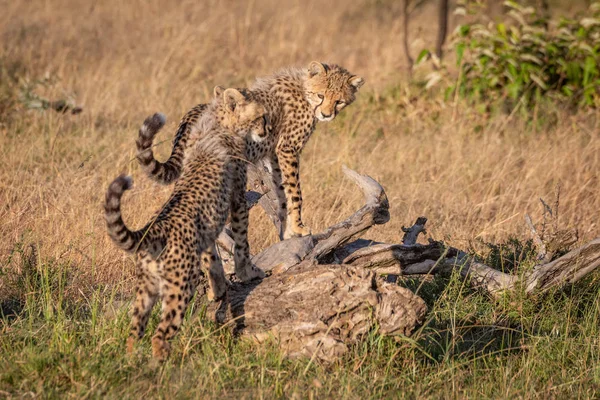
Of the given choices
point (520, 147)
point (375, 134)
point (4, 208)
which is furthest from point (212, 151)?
point (520, 147)

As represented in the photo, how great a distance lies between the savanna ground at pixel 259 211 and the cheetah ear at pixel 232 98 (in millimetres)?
841

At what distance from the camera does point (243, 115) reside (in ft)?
15.2

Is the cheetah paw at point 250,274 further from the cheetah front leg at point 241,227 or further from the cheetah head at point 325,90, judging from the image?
the cheetah head at point 325,90

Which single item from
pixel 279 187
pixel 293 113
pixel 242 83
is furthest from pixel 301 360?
pixel 242 83

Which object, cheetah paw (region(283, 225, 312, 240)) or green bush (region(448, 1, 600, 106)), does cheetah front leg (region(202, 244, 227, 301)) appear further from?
green bush (region(448, 1, 600, 106))

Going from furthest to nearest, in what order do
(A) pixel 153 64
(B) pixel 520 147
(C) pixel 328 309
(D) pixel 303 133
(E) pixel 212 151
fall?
(A) pixel 153 64
(B) pixel 520 147
(D) pixel 303 133
(E) pixel 212 151
(C) pixel 328 309

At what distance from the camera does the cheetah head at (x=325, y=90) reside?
5449 millimetres

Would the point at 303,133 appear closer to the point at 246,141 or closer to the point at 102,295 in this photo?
the point at 246,141

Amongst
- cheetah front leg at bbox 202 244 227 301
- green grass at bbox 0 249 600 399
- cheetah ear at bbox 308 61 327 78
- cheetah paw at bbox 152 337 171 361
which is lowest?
green grass at bbox 0 249 600 399

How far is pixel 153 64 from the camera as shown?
897cm

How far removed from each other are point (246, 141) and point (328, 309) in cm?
125

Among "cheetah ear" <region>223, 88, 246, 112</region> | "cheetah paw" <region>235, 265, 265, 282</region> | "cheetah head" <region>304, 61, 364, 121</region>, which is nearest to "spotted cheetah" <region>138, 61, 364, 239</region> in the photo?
"cheetah head" <region>304, 61, 364, 121</region>

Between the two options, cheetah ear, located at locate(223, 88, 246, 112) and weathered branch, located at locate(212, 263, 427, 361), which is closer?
weathered branch, located at locate(212, 263, 427, 361)

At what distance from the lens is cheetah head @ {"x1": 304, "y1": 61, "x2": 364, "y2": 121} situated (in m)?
5.45
